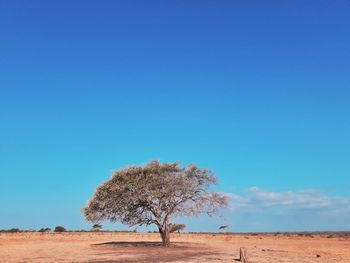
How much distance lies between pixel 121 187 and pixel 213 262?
841 inches

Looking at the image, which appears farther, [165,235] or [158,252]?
[165,235]

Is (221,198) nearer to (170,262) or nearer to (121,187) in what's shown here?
(121,187)

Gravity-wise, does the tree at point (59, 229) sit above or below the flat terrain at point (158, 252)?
above

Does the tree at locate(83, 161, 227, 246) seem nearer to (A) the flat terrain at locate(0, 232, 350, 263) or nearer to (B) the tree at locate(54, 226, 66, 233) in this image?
(A) the flat terrain at locate(0, 232, 350, 263)

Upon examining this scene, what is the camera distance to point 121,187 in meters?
53.7

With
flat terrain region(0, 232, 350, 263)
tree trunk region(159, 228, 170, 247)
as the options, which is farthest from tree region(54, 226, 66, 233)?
tree trunk region(159, 228, 170, 247)

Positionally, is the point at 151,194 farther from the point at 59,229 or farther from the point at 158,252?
the point at 59,229

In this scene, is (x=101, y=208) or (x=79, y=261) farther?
(x=101, y=208)

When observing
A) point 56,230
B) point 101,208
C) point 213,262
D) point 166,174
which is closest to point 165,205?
point 166,174

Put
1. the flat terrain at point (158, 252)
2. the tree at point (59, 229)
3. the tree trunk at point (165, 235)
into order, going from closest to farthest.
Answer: the flat terrain at point (158, 252)
the tree trunk at point (165, 235)
the tree at point (59, 229)

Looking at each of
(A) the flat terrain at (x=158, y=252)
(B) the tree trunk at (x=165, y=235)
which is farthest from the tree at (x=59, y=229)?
(B) the tree trunk at (x=165, y=235)

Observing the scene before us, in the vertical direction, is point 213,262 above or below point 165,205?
below

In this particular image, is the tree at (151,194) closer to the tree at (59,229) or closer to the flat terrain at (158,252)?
the flat terrain at (158,252)

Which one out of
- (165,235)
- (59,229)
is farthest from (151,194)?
(59,229)
